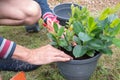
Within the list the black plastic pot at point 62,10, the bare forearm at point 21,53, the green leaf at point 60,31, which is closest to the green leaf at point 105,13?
the green leaf at point 60,31

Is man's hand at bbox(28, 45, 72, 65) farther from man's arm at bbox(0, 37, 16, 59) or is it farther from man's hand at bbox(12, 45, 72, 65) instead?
man's arm at bbox(0, 37, 16, 59)

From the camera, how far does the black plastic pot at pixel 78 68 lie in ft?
5.76

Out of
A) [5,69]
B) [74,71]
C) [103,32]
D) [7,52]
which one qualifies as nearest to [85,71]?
[74,71]

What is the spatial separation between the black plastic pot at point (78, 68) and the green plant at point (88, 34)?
0.18 feet

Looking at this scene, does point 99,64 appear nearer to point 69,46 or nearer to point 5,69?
point 69,46

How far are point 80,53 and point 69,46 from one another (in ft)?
0.35

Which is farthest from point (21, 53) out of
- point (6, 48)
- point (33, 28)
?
point (33, 28)

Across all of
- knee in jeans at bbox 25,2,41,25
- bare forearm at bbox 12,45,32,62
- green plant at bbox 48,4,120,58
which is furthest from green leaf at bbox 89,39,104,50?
knee in jeans at bbox 25,2,41,25

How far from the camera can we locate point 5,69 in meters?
2.15

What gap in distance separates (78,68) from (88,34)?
0.26 metres

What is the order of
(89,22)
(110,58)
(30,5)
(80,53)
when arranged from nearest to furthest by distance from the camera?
(89,22), (80,53), (30,5), (110,58)

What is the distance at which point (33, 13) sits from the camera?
7.02 ft

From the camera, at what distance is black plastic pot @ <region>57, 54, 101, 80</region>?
1756mm

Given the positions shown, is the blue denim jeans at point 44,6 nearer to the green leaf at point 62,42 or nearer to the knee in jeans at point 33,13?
the knee in jeans at point 33,13
